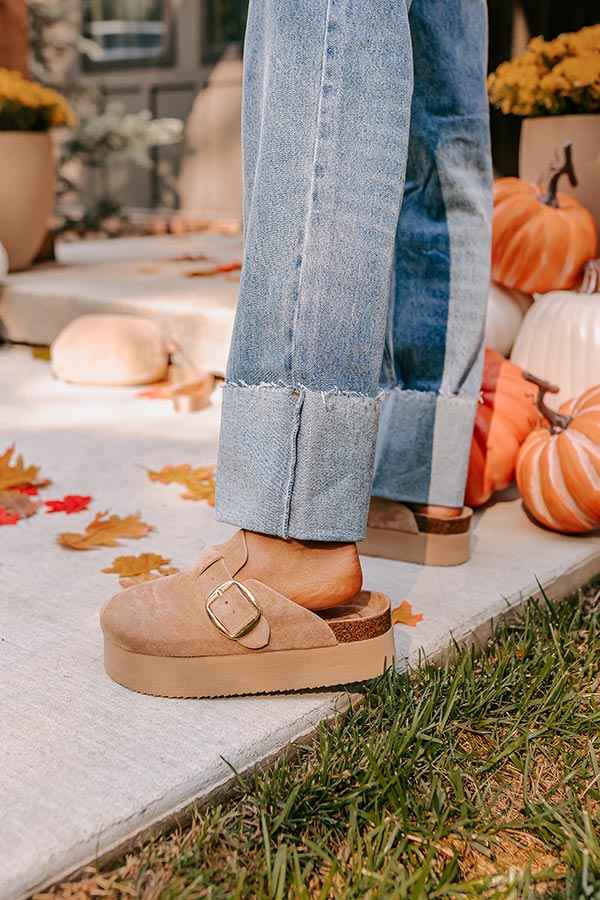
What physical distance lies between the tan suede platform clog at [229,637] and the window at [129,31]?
5.97 meters

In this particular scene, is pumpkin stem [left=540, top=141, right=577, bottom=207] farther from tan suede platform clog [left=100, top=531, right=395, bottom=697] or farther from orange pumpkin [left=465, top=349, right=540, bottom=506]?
tan suede platform clog [left=100, top=531, right=395, bottom=697]

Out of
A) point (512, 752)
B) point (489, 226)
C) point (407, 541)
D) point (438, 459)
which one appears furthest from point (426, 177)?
point (512, 752)

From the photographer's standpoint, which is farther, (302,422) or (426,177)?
(426,177)

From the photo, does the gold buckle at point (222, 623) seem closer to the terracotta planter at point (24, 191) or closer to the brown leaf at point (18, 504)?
the brown leaf at point (18, 504)

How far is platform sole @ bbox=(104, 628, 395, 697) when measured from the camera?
1.14 m

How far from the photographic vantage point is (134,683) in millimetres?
1170

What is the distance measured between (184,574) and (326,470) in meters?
0.23

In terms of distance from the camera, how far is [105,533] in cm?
171

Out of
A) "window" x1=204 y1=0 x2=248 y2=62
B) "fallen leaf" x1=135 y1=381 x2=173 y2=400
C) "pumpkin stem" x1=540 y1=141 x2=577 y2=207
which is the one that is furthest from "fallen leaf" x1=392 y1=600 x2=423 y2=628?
"window" x1=204 y1=0 x2=248 y2=62

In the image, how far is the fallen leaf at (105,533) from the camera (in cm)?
166

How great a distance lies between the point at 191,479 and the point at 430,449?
611 millimetres

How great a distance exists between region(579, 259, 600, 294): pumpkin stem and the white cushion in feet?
4.29

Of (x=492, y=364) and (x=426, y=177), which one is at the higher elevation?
(x=426, y=177)

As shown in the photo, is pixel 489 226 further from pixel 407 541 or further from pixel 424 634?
pixel 424 634
